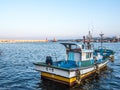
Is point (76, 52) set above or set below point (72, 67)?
above

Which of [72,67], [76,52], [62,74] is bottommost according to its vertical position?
[62,74]

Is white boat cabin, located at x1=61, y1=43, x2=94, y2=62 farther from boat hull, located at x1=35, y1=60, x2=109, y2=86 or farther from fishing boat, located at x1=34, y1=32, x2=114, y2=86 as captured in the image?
boat hull, located at x1=35, y1=60, x2=109, y2=86

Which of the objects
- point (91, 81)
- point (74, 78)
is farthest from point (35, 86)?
point (91, 81)

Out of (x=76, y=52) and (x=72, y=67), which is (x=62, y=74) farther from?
(x=76, y=52)

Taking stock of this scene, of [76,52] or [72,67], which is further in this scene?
[76,52]

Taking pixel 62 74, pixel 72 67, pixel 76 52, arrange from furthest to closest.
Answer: pixel 76 52
pixel 72 67
pixel 62 74

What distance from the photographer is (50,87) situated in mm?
18812

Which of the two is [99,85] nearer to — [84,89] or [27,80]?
[84,89]

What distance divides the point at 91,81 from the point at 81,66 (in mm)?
2909

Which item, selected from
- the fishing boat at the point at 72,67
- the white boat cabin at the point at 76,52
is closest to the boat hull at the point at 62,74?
the fishing boat at the point at 72,67

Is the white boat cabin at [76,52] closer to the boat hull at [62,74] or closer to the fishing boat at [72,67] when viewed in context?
the fishing boat at [72,67]

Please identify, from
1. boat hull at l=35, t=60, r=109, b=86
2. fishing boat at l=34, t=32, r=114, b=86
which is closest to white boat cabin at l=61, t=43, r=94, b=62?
Result: fishing boat at l=34, t=32, r=114, b=86

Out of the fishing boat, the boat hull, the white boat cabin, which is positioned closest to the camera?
the boat hull

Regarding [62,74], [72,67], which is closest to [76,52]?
[72,67]
